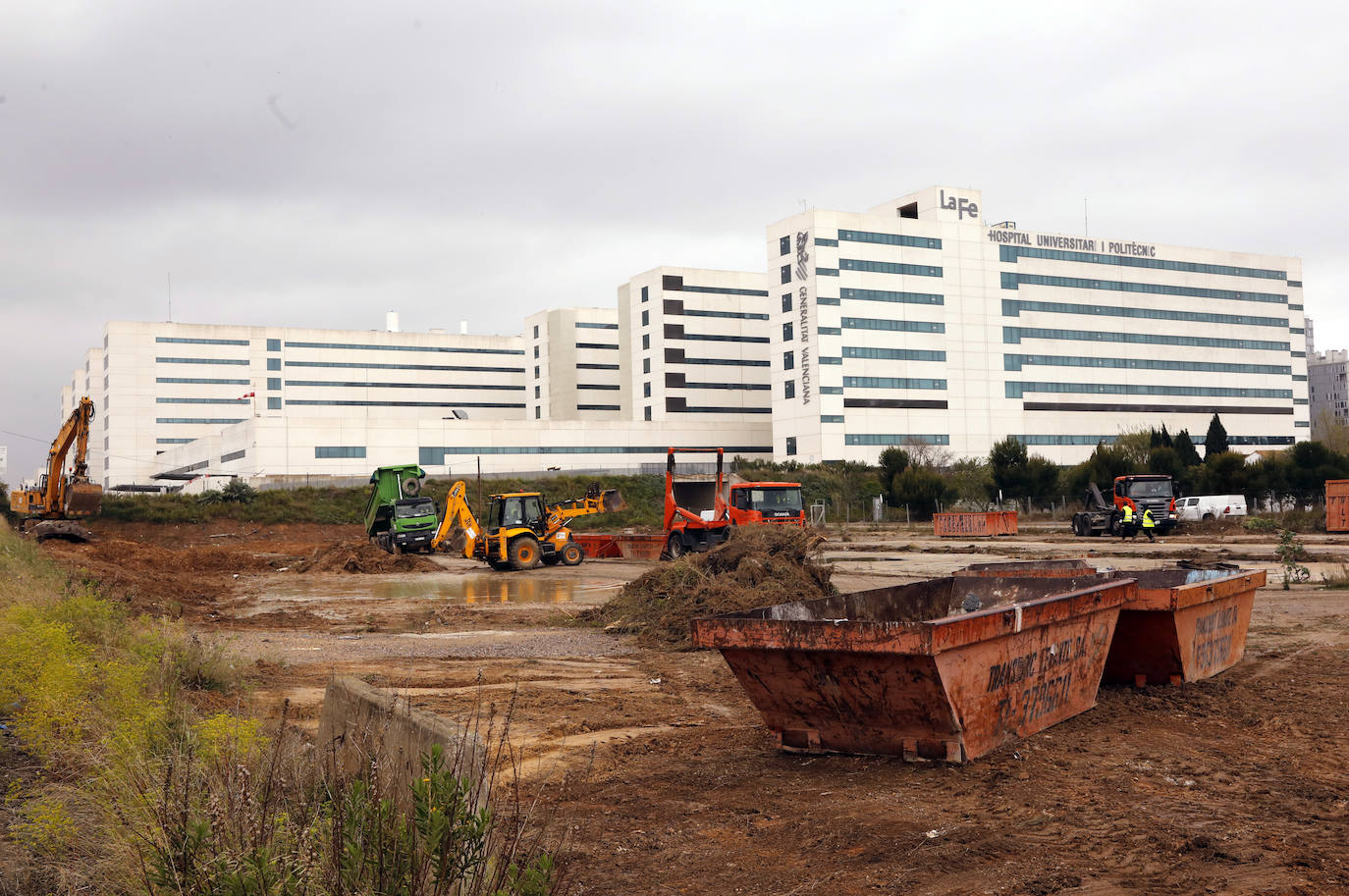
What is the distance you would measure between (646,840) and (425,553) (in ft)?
112

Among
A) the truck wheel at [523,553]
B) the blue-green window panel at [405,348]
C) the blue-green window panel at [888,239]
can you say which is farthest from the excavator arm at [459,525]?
the blue-green window panel at [405,348]

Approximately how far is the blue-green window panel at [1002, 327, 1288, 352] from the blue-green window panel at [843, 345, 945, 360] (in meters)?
7.88

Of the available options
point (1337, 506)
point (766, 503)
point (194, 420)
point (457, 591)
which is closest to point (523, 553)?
point (457, 591)

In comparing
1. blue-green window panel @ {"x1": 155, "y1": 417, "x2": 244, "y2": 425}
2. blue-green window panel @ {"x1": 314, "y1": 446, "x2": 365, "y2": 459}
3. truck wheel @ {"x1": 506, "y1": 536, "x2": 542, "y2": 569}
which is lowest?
truck wheel @ {"x1": 506, "y1": 536, "x2": 542, "y2": 569}

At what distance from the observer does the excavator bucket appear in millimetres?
43781

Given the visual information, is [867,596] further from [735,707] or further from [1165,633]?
[1165,633]

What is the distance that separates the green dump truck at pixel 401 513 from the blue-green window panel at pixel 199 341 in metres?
89.9

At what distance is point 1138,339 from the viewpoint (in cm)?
10050

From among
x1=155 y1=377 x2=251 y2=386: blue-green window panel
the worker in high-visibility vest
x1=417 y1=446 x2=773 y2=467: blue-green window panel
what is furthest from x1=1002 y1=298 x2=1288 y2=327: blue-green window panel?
x1=155 y1=377 x2=251 y2=386: blue-green window panel

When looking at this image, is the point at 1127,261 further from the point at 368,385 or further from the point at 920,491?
the point at 368,385

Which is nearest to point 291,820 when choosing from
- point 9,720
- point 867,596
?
point 9,720

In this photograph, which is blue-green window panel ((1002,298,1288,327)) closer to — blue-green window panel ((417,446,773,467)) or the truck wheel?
blue-green window panel ((417,446,773,467))

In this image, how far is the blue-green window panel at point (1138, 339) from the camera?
9488cm

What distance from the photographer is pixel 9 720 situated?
26.1 feet
